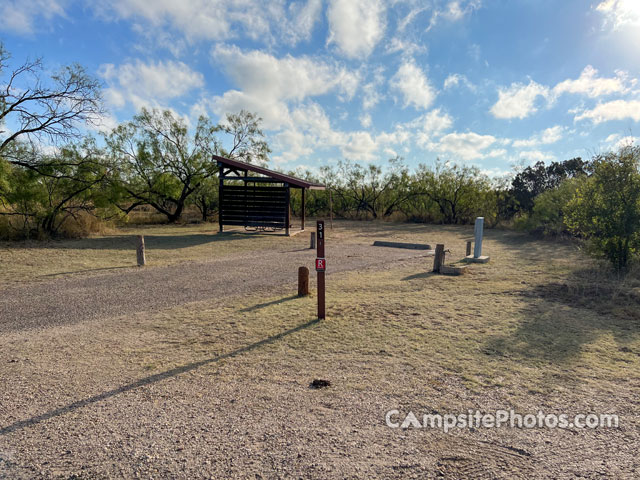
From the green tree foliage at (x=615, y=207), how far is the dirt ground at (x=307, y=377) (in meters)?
0.78

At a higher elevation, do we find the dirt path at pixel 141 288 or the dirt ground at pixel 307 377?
the dirt path at pixel 141 288

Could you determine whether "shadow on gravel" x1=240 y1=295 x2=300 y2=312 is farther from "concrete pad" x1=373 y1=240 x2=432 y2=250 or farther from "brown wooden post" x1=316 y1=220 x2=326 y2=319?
"concrete pad" x1=373 y1=240 x2=432 y2=250

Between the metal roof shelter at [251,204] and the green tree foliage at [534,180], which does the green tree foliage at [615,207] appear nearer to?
the metal roof shelter at [251,204]

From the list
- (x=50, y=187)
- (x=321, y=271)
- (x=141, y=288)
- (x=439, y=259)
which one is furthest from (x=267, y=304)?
(x=50, y=187)

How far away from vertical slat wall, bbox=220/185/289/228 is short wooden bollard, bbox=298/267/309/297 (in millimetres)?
10642

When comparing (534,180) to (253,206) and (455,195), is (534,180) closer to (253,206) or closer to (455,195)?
(455,195)

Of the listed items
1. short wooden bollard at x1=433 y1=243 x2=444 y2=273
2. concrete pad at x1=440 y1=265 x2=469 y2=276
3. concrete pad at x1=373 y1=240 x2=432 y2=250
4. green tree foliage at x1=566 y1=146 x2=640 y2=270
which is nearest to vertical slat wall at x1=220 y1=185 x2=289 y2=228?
concrete pad at x1=373 y1=240 x2=432 y2=250

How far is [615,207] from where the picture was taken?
22.9 ft

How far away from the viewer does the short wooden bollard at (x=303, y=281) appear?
5777 millimetres

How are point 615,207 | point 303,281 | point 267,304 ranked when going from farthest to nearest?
point 615,207 < point 303,281 < point 267,304

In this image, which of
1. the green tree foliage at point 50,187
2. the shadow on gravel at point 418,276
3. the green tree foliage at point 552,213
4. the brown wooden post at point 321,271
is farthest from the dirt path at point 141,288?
the green tree foliage at point 552,213

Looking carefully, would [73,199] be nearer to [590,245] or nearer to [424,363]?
[424,363]

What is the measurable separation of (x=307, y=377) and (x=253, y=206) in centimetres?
1417

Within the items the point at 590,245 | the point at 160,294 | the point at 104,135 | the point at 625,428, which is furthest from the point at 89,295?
the point at 104,135
